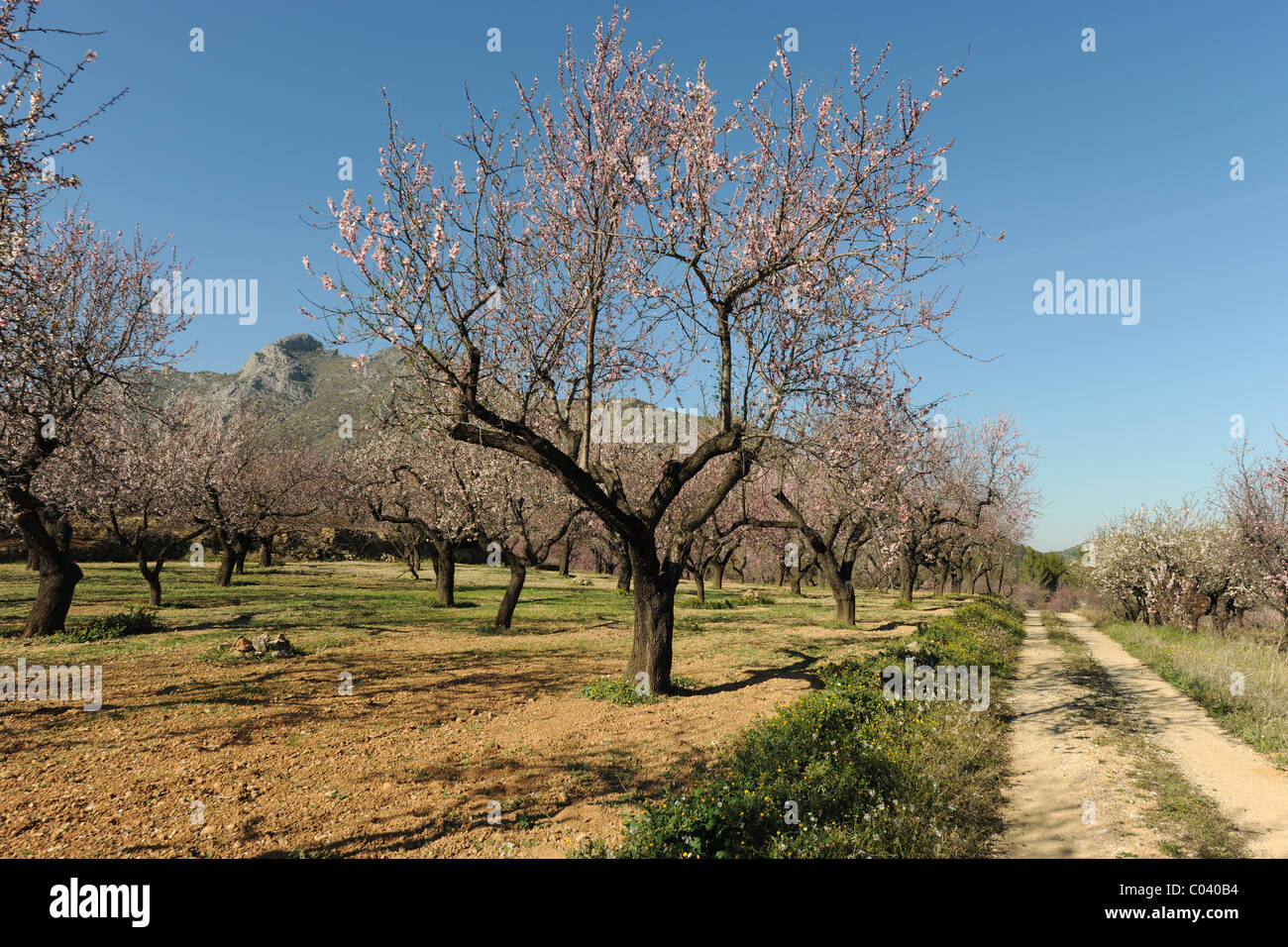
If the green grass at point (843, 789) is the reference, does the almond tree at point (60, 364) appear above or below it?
above

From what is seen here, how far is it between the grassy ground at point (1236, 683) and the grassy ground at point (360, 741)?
8031mm

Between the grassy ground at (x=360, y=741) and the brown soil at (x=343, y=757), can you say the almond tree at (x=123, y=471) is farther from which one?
the brown soil at (x=343, y=757)

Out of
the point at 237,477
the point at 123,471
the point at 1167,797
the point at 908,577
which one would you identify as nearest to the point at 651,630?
the point at 1167,797

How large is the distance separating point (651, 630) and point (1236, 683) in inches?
572

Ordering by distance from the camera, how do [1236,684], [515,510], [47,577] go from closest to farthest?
[1236,684]
[47,577]
[515,510]

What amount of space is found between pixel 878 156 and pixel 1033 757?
10.3 metres

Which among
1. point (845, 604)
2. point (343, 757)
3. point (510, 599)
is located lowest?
point (845, 604)

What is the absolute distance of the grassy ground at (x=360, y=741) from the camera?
646 centimetres

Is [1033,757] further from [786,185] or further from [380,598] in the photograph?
[380,598]

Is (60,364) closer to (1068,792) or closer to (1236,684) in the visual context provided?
(1068,792)

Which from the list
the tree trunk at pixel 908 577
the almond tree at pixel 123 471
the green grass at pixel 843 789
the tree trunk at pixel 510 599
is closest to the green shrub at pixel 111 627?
the almond tree at pixel 123 471

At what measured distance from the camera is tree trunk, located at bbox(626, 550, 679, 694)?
12219mm

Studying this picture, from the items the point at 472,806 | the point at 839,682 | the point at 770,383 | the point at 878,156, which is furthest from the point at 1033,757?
the point at 878,156

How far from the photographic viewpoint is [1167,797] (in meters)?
8.46
